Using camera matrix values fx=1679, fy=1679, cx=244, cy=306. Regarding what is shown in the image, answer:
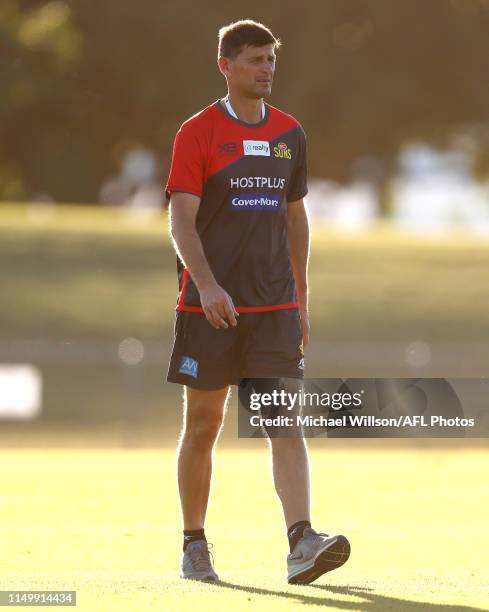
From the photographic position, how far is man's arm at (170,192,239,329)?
251 inches

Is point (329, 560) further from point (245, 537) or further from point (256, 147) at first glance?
point (245, 537)

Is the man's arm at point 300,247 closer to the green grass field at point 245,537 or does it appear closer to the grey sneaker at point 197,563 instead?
the grey sneaker at point 197,563

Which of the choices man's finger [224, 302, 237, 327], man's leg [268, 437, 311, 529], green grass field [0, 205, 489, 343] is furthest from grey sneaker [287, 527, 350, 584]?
green grass field [0, 205, 489, 343]

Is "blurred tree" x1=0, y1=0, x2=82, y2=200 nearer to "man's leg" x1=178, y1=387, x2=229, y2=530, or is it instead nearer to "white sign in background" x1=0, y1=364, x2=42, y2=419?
"white sign in background" x1=0, y1=364, x2=42, y2=419

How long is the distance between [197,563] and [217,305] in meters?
1.08

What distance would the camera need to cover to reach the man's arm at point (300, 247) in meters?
6.92

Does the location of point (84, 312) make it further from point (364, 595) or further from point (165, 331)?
point (364, 595)

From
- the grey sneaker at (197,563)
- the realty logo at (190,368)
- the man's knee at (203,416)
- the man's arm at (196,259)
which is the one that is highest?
the man's arm at (196,259)

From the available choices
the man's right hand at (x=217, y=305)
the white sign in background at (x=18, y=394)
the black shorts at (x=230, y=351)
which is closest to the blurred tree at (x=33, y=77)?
the white sign in background at (x=18, y=394)

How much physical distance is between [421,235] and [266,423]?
35585mm

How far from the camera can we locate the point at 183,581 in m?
6.59

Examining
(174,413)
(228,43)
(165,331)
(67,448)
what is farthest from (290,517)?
(165,331)

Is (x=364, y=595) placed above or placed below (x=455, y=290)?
below

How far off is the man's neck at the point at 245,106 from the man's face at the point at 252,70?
3 centimetres
